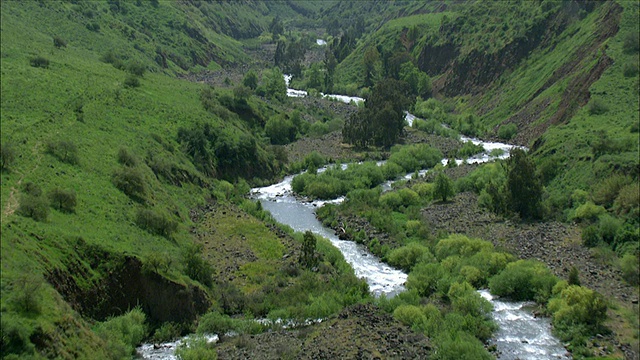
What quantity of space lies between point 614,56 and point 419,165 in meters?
32.5

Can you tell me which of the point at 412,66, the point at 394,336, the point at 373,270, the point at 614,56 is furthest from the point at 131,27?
the point at 394,336

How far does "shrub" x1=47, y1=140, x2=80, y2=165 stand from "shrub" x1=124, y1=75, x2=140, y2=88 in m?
34.2

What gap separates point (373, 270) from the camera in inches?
2450

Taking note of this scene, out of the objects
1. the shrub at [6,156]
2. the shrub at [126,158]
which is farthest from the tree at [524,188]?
the shrub at [6,156]

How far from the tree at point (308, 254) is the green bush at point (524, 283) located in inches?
618

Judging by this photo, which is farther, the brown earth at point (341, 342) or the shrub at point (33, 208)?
the shrub at point (33, 208)

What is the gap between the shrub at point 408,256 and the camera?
62156 mm

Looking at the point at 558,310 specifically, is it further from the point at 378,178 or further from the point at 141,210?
the point at 378,178

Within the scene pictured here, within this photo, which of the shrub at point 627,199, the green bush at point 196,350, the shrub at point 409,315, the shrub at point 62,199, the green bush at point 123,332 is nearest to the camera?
the green bush at point 123,332

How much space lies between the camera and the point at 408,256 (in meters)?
62.5

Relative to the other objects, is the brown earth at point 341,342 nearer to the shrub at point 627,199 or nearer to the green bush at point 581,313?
the green bush at point 581,313

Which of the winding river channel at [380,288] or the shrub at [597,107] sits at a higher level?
the shrub at [597,107]

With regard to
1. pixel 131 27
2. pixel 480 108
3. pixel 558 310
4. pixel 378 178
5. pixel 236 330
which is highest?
pixel 131 27

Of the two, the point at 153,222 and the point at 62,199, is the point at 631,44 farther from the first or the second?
the point at 62,199
